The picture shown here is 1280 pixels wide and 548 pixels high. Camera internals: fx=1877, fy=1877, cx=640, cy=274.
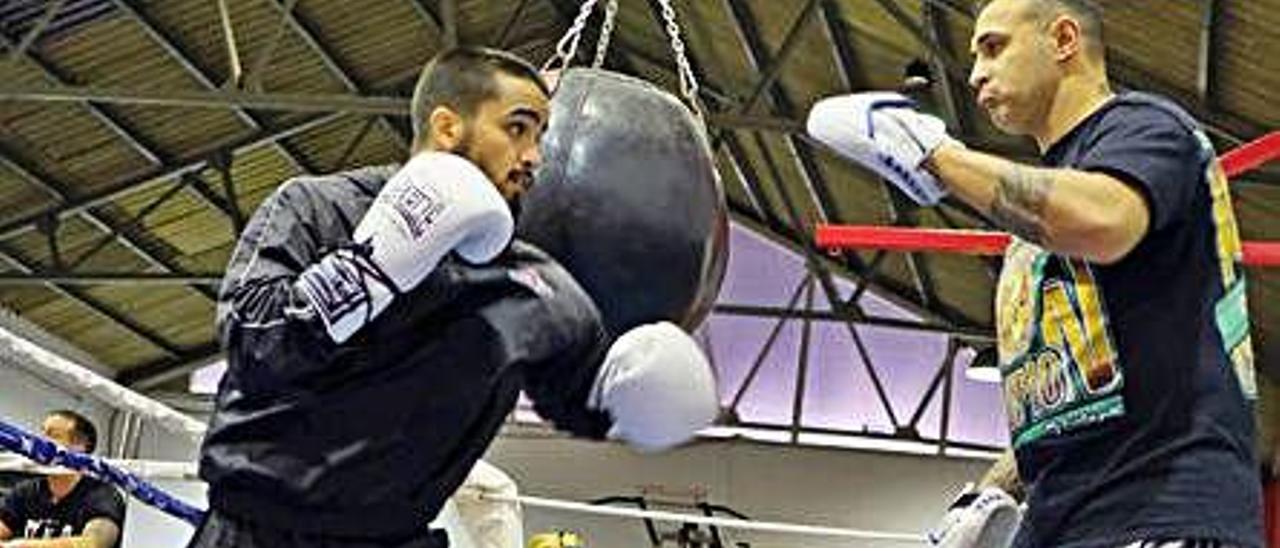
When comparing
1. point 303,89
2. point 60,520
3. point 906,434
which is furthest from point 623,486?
point 60,520

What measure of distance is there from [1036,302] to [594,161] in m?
1.07

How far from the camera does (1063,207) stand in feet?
5.94

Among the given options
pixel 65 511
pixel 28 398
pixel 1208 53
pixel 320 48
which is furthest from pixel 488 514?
pixel 28 398

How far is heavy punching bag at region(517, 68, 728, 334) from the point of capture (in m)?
2.81

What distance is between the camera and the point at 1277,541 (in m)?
9.49

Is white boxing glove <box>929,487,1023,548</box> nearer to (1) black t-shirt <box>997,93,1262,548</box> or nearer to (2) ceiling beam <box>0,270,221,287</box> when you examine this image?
(1) black t-shirt <box>997,93,1262,548</box>

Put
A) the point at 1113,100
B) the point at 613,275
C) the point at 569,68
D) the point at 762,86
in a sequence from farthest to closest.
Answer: the point at 762,86 → the point at 569,68 → the point at 613,275 → the point at 1113,100

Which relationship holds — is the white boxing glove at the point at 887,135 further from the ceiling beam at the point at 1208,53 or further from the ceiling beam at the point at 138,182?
the ceiling beam at the point at 138,182

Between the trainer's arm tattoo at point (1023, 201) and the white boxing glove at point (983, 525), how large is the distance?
0.40 meters

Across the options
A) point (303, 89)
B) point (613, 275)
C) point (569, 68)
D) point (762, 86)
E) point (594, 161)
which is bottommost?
point (613, 275)

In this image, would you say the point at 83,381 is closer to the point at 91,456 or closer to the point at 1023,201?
the point at 91,456

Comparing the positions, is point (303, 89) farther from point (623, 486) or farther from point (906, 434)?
point (906, 434)

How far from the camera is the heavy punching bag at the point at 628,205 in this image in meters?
2.81

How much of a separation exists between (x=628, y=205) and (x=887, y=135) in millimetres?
958
